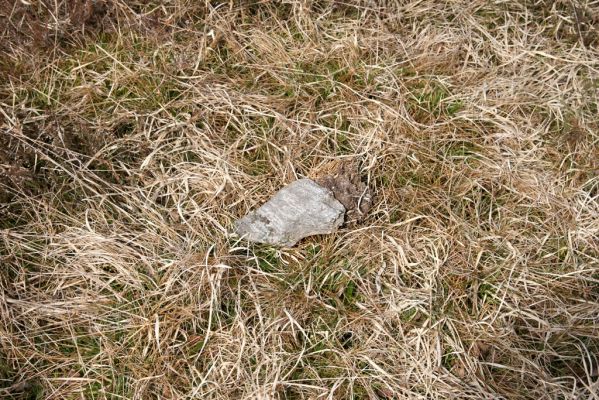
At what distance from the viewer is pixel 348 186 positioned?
9.37 ft

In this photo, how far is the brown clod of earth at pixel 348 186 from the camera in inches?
110

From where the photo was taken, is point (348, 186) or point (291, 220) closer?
point (291, 220)

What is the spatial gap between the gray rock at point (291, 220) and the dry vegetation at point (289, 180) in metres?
0.05

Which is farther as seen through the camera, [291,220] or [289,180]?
[289,180]

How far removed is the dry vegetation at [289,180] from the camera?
95.7 inches

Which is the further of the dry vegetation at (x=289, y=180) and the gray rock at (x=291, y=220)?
the gray rock at (x=291, y=220)

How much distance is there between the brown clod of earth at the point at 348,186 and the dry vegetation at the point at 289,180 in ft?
0.16

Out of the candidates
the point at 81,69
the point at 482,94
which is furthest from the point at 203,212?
the point at 482,94

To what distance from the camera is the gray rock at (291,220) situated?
270 cm

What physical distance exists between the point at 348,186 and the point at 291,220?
326 mm

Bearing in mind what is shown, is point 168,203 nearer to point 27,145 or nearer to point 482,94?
point 27,145

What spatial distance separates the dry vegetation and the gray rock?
0.18ft

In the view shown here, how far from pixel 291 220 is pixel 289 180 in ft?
0.91

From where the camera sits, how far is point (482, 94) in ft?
10.6
